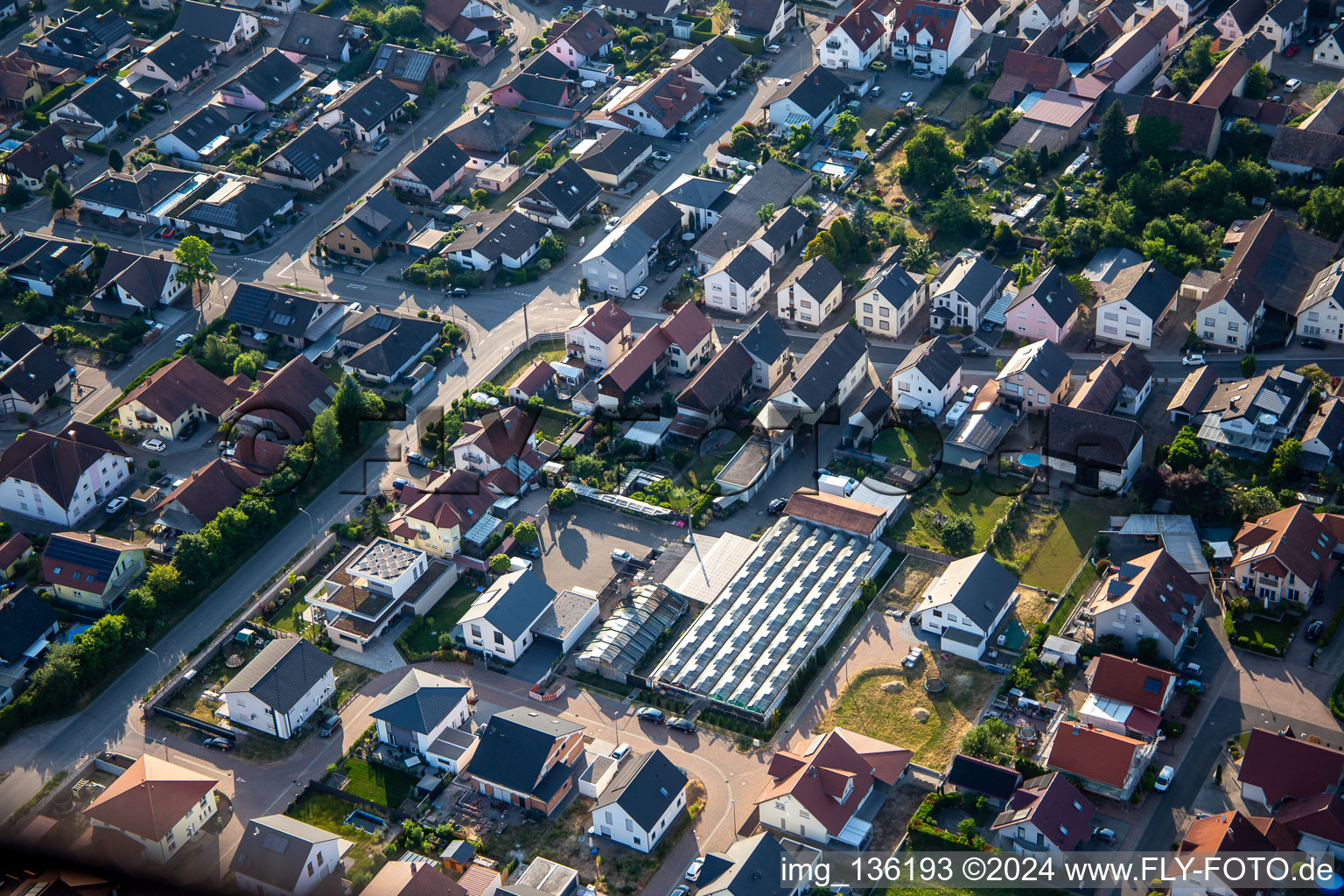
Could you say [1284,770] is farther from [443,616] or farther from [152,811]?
[152,811]

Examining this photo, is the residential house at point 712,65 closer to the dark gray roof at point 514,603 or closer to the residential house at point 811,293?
the residential house at point 811,293

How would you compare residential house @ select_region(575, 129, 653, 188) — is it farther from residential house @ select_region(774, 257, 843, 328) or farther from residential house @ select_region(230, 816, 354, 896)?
residential house @ select_region(230, 816, 354, 896)

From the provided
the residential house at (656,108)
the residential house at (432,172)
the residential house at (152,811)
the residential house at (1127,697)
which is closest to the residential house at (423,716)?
the residential house at (152,811)

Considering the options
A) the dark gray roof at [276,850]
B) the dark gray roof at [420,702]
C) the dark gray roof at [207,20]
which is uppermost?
the dark gray roof at [207,20]

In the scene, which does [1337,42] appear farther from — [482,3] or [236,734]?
[236,734]

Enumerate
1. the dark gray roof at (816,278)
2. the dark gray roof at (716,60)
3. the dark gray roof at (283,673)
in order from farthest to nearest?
1. the dark gray roof at (716,60)
2. the dark gray roof at (816,278)
3. the dark gray roof at (283,673)

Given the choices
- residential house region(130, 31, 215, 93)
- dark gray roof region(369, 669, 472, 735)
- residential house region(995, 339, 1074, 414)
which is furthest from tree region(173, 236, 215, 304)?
residential house region(995, 339, 1074, 414)

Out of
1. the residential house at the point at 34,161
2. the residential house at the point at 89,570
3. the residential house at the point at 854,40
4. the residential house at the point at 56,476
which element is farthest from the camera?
the residential house at the point at 854,40
